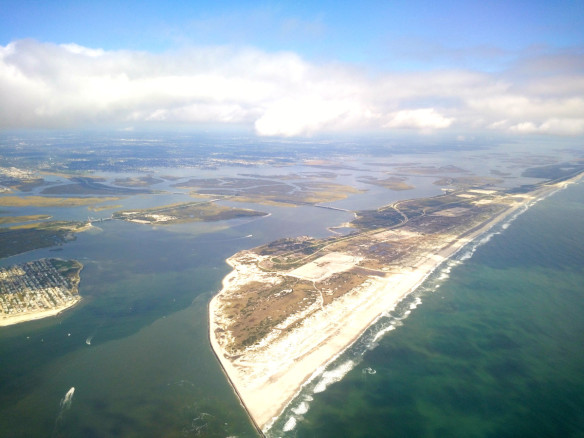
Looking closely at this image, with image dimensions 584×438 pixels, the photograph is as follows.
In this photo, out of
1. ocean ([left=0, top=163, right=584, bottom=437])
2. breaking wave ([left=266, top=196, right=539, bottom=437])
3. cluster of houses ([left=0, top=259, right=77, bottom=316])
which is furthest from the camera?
cluster of houses ([left=0, top=259, right=77, bottom=316])

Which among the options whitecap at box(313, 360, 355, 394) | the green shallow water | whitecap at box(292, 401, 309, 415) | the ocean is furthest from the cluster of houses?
the green shallow water

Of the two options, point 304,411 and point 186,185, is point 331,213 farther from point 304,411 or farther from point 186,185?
point 304,411

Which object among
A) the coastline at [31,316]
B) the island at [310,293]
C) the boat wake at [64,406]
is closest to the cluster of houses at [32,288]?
the coastline at [31,316]

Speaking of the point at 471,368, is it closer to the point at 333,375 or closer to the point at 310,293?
the point at 333,375

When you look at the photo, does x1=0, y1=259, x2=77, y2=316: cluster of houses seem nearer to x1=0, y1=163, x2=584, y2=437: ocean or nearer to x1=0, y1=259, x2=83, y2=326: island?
x1=0, y1=259, x2=83, y2=326: island

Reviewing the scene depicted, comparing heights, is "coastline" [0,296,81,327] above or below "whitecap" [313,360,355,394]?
above

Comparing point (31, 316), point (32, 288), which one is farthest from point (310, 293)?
point (32, 288)
